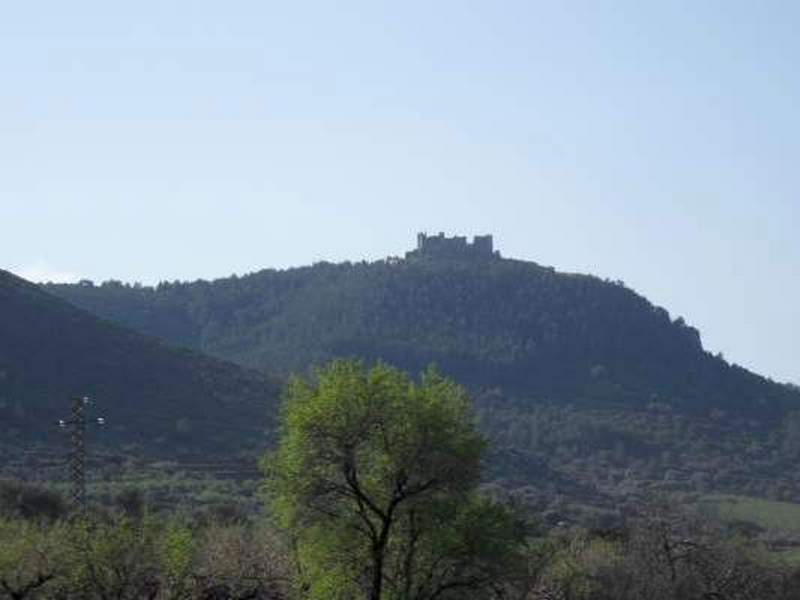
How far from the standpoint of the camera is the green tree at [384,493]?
47281 millimetres

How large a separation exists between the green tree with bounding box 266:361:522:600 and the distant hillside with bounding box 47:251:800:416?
121m

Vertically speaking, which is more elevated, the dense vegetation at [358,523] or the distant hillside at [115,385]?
the distant hillside at [115,385]

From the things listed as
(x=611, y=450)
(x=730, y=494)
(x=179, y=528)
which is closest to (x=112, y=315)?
(x=611, y=450)

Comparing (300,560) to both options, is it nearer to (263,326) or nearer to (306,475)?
(306,475)

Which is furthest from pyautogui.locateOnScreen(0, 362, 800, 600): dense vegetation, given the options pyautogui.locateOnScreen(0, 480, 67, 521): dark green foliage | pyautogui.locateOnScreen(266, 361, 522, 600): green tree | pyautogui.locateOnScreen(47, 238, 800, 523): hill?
pyautogui.locateOnScreen(47, 238, 800, 523): hill

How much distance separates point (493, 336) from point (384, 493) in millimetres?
140911

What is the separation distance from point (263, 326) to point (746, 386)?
185ft

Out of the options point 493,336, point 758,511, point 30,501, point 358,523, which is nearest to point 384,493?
point 358,523

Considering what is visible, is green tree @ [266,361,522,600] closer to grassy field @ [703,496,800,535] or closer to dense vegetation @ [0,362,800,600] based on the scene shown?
dense vegetation @ [0,362,800,600]

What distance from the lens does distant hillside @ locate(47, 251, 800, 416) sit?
179 m

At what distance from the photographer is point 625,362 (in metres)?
188

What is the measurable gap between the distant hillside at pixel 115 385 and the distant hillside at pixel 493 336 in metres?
42.6

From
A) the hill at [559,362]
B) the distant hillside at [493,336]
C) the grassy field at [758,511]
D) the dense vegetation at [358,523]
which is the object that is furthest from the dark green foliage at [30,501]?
the distant hillside at [493,336]

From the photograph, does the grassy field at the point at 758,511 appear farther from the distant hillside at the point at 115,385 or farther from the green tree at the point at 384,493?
the green tree at the point at 384,493
